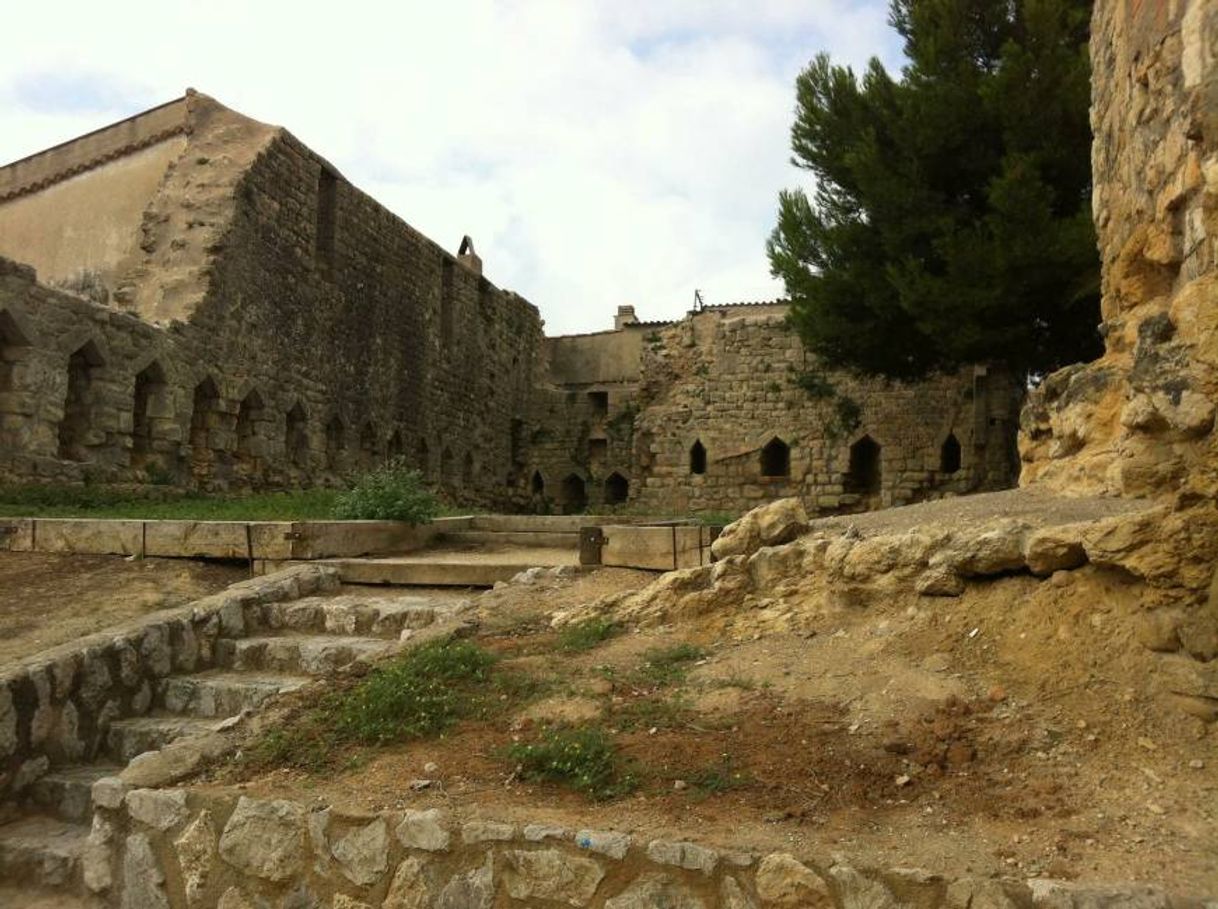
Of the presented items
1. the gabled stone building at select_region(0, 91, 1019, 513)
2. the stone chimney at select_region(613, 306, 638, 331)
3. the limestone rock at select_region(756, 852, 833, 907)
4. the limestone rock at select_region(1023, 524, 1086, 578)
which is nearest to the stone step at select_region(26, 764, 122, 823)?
the limestone rock at select_region(756, 852, 833, 907)

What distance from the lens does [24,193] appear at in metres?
16.0

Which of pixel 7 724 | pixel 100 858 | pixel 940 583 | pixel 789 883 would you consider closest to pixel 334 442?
pixel 7 724

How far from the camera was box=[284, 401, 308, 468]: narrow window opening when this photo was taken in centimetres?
1505

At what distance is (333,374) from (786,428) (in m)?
8.87

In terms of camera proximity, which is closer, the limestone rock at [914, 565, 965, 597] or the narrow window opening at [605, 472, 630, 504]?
the limestone rock at [914, 565, 965, 597]

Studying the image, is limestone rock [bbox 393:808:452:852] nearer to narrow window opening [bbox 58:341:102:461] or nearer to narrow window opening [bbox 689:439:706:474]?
narrow window opening [bbox 58:341:102:461]

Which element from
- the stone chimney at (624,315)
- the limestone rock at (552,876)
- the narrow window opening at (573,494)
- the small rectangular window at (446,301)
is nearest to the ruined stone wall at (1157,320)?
the limestone rock at (552,876)

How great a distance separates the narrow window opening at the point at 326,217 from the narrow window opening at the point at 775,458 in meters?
9.12

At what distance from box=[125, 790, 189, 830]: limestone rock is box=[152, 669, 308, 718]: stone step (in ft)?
4.89

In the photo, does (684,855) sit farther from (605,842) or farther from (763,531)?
(763,531)

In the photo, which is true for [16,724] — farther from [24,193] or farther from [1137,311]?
[24,193]

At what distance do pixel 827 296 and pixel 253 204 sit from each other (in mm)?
8869

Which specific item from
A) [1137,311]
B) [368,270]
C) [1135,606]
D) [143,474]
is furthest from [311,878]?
[368,270]

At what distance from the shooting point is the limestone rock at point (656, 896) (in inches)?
117
